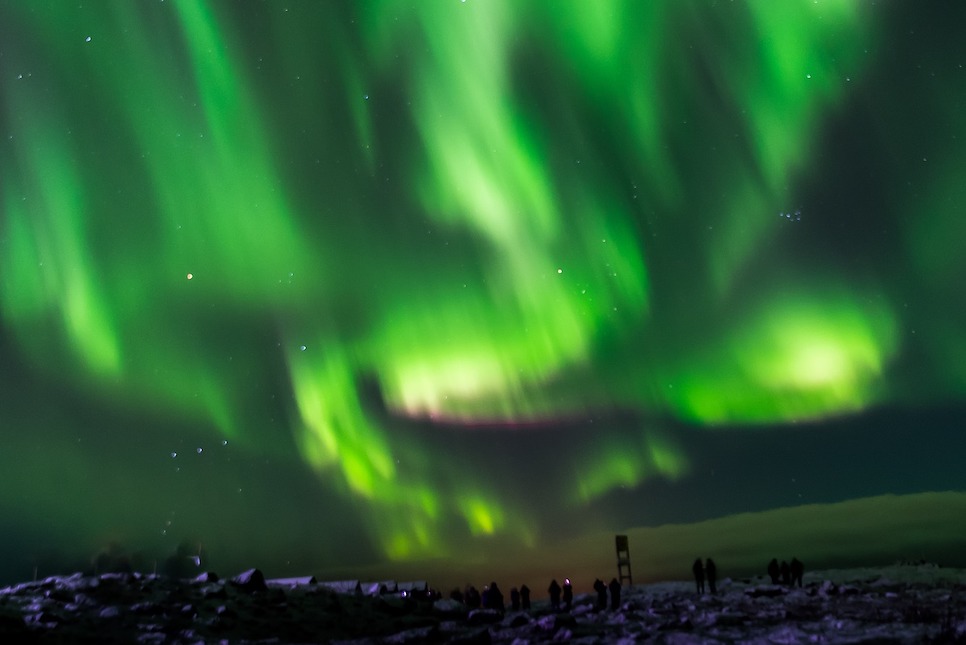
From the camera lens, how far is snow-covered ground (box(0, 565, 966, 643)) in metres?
17.8

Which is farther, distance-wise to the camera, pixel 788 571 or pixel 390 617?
pixel 788 571

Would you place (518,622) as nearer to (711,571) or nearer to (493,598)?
(493,598)

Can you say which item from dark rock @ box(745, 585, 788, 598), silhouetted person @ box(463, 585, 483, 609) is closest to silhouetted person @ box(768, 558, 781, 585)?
dark rock @ box(745, 585, 788, 598)

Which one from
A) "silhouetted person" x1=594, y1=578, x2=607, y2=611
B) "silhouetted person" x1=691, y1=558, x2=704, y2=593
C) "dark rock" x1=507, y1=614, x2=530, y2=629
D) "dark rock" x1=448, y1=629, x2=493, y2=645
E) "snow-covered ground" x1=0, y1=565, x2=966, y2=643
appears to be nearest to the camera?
"snow-covered ground" x1=0, y1=565, x2=966, y2=643

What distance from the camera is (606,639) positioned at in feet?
58.7

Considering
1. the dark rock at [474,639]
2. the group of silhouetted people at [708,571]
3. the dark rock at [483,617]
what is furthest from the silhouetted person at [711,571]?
the dark rock at [474,639]

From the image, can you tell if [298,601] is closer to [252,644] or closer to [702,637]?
[252,644]

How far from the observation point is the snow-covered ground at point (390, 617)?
17.8 metres

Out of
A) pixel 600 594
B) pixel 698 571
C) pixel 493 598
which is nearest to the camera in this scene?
pixel 600 594

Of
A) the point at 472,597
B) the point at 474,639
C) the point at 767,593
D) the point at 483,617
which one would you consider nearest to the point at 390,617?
the point at 483,617

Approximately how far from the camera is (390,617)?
25.5 meters

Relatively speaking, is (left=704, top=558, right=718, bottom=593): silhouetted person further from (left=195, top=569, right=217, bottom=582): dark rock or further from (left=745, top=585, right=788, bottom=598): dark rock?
(left=195, top=569, right=217, bottom=582): dark rock

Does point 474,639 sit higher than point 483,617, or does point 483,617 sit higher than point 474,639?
point 474,639

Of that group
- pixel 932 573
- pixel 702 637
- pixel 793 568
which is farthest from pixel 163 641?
pixel 932 573
